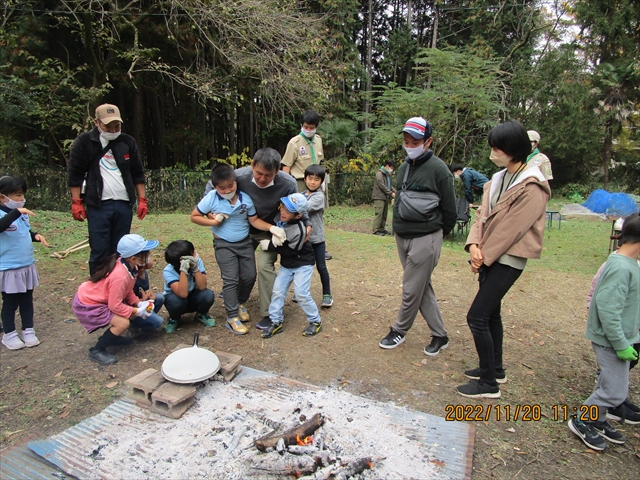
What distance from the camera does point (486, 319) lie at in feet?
9.36

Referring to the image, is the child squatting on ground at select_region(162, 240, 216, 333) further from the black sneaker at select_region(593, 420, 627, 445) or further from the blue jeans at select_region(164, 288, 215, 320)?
the black sneaker at select_region(593, 420, 627, 445)

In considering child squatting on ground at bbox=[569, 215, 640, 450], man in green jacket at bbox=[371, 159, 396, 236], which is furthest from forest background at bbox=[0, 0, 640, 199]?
child squatting on ground at bbox=[569, 215, 640, 450]

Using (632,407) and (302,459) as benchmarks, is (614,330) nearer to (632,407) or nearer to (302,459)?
(632,407)

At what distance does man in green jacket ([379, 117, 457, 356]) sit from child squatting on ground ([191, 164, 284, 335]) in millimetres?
1150

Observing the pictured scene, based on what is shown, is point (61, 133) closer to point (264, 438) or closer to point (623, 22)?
point (264, 438)

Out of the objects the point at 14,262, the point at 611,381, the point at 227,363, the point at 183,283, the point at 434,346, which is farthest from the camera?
the point at 183,283

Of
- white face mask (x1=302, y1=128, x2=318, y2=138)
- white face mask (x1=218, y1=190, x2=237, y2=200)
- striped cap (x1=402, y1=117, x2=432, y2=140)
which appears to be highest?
striped cap (x1=402, y1=117, x2=432, y2=140)

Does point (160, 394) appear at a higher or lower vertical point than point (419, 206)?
lower

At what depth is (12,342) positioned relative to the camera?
3596 mm

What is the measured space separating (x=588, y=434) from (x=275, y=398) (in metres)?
2.02

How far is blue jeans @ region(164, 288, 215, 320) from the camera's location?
3877mm

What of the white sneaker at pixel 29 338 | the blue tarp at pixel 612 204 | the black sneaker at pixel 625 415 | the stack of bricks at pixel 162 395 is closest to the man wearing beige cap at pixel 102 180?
the white sneaker at pixel 29 338

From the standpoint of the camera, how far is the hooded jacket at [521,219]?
2.64 meters
